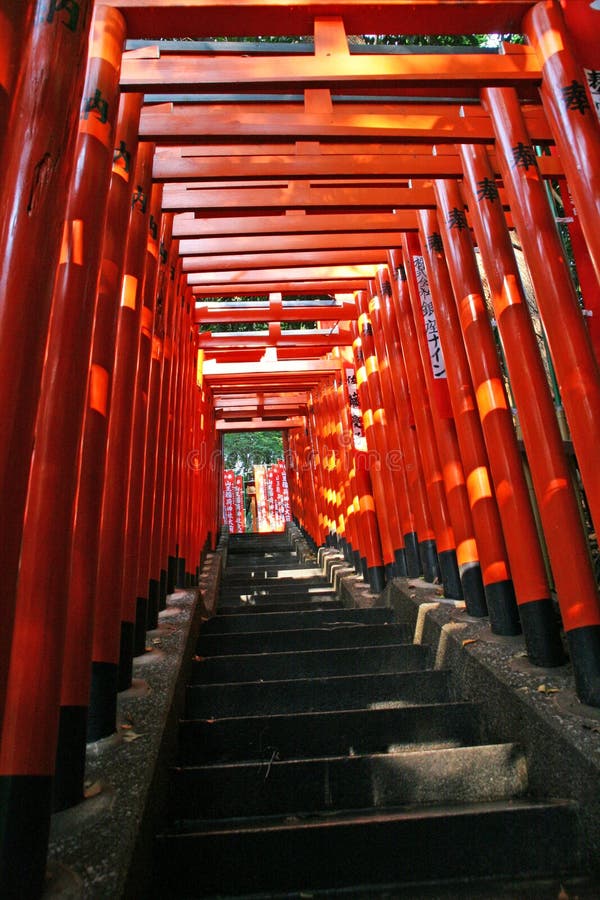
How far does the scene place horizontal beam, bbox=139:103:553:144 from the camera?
3637mm

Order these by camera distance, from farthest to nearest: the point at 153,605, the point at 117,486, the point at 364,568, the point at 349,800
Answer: the point at 364,568
the point at 153,605
the point at 117,486
the point at 349,800

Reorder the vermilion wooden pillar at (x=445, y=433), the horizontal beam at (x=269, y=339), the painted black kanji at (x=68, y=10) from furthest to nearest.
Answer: the horizontal beam at (x=269, y=339) → the vermilion wooden pillar at (x=445, y=433) → the painted black kanji at (x=68, y=10)

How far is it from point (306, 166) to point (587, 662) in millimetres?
3862

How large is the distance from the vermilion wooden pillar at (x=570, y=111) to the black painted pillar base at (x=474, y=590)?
7.73ft

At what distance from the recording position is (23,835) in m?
1.58

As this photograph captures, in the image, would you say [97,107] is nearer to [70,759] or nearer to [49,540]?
[49,540]

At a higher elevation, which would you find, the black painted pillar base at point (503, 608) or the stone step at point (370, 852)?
the black painted pillar base at point (503, 608)

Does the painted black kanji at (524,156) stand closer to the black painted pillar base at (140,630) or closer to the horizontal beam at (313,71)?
the horizontal beam at (313,71)

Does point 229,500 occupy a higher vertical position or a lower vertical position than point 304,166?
higher

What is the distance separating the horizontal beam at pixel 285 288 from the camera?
22.6 ft

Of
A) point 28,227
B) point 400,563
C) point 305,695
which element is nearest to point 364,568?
point 400,563

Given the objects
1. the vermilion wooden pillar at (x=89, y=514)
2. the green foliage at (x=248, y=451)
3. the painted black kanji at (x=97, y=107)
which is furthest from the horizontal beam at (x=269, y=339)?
the green foliage at (x=248, y=451)

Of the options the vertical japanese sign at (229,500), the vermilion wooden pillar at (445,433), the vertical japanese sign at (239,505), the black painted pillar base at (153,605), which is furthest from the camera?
the vertical japanese sign at (239,505)

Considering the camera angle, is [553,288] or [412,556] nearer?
[553,288]
